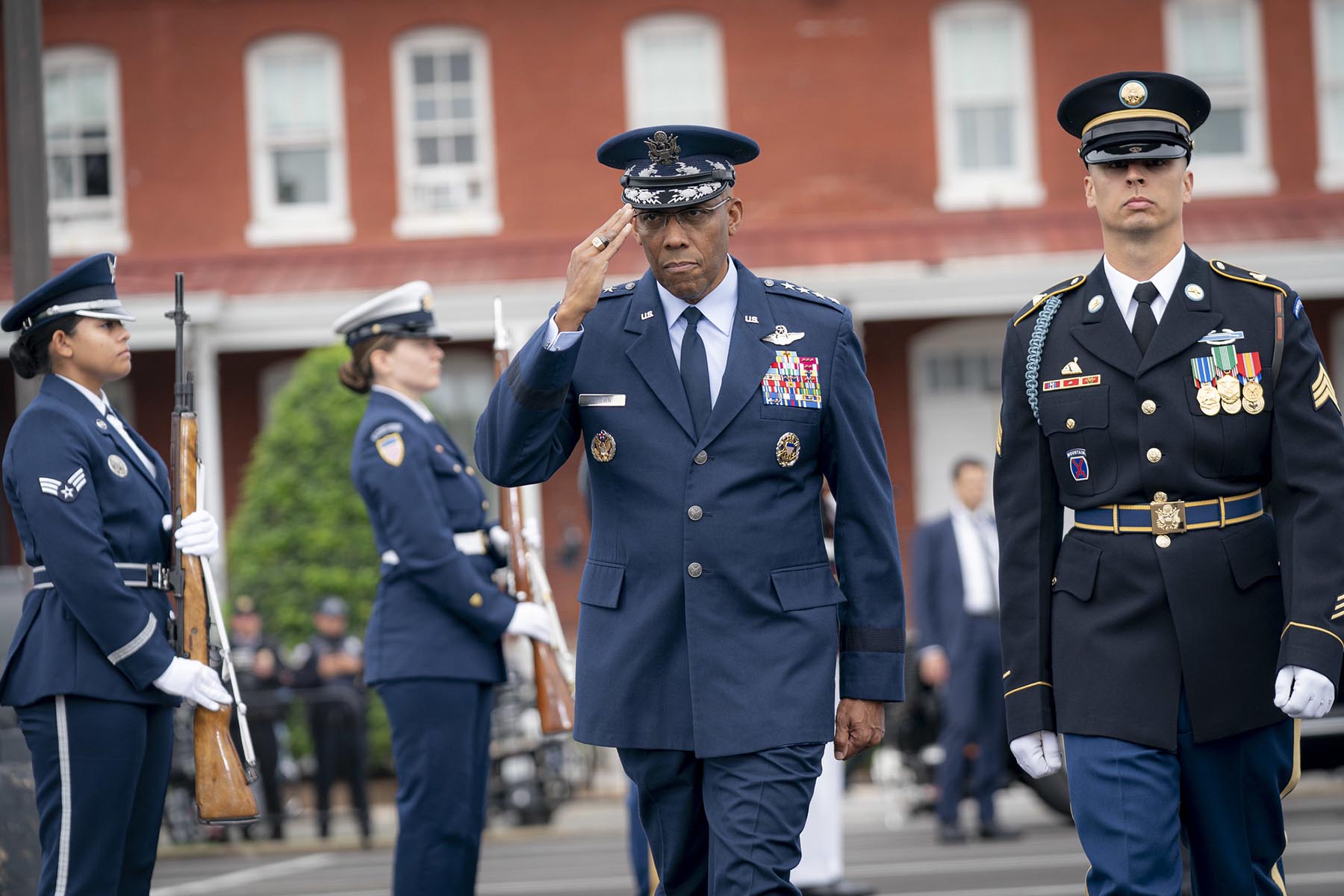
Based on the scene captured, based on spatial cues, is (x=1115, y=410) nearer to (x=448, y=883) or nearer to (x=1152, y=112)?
(x=1152, y=112)

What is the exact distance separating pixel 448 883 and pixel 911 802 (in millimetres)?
8061

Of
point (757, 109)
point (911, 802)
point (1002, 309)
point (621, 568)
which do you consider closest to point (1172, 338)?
point (621, 568)

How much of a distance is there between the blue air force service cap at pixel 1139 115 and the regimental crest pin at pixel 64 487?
2990 mm

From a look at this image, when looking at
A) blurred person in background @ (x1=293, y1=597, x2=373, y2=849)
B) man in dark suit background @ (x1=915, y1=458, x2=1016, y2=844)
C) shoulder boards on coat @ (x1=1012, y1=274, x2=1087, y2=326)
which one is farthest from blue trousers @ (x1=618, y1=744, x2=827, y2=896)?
blurred person in background @ (x1=293, y1=597, x2=373, y2=849)

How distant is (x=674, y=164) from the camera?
15.0 feet

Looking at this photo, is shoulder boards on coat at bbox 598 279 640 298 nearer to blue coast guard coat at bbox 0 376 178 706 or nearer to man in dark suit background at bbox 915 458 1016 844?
blue coast guard coat at bbox 0 376 178 706

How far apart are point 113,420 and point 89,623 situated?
755 millimetres

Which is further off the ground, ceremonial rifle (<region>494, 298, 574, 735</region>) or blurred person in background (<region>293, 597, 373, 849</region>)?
ceremonial rifle (<region>494, 298, 574, 735</region>)

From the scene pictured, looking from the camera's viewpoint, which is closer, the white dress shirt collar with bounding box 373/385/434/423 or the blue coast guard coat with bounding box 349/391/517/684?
the blue coast guard coat with bounding box 349/391/517/684

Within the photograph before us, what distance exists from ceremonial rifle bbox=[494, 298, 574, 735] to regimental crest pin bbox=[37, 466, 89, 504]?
1.60m

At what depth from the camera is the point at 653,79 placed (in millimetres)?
21938

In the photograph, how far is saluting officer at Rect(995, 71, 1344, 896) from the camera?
4.43 metres

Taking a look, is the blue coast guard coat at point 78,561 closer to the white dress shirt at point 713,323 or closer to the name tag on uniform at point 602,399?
the name tag on uniform at point 602,399

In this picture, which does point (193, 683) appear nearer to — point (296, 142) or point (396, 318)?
point (396, 318)
